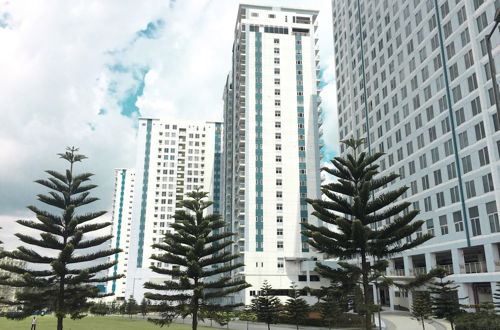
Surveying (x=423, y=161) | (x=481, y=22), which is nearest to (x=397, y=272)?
(x=423, y=161)

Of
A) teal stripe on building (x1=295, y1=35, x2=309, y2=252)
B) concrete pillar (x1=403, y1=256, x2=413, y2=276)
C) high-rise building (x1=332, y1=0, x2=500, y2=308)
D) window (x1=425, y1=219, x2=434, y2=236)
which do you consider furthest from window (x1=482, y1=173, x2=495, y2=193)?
teal stripe on building (x1=295, y1=35, x2=309, y2=252)

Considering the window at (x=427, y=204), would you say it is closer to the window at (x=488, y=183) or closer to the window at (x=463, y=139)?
the window at (x=463, y=139)

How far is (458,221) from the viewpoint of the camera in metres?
35.6

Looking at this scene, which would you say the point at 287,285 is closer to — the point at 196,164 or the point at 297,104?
the point at 297,104

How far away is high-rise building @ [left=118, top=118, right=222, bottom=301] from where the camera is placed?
97.6m

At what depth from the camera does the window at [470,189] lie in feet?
112

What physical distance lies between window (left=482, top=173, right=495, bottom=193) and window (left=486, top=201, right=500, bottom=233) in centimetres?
109

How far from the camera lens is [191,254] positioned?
24609 millimetres

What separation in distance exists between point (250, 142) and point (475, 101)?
4010cm

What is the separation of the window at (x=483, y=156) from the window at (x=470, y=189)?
1823 millimetres

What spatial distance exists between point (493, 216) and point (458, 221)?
159 inches

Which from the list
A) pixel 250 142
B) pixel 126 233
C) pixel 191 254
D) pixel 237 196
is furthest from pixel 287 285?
pixel 126 233

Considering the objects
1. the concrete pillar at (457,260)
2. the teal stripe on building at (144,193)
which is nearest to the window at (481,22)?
the concrete pillar at (457,260)

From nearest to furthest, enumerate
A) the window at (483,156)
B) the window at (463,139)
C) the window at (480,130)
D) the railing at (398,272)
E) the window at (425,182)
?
the window at (483,156) < the window at (480,130) < the window at (463,139) < the window at (425,182) < the railing at (398,272)
